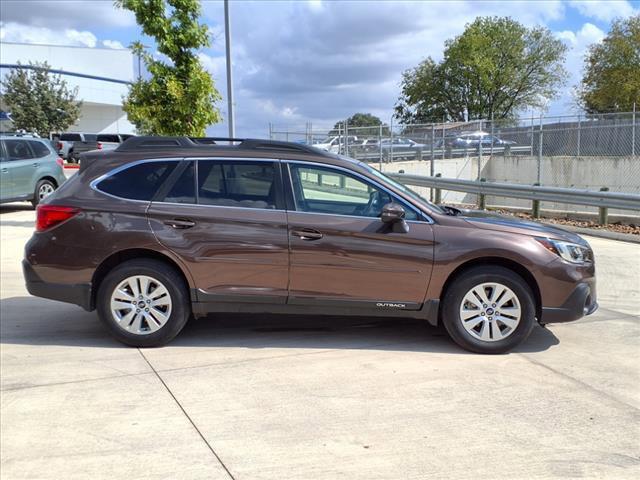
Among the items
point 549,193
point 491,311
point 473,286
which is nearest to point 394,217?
point 473,286

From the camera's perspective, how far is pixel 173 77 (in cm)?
1249

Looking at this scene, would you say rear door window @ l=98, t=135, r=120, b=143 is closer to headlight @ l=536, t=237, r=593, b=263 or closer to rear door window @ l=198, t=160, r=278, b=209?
rear door window @ l=198, t=160, r=278, b=209

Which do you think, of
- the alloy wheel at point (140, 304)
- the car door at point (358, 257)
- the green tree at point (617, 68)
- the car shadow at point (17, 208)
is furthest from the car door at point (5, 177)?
the green tree at point (617, 68)

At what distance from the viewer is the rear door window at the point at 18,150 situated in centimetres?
1380

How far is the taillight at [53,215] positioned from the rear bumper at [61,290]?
386 millimetres

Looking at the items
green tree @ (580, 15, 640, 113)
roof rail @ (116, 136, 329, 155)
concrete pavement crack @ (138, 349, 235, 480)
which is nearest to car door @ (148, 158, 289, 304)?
roof rail @ (116, 136, 329, 155)

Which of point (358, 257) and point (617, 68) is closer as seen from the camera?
point (358, 257)

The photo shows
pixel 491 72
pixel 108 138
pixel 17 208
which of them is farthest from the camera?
pixel 491 72

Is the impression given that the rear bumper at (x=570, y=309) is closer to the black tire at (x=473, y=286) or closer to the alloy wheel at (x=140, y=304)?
the black tire at (x=473, y=286)

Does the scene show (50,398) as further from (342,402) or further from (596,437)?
(596,437)

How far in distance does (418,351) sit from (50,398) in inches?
113

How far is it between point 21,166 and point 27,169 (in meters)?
0.16

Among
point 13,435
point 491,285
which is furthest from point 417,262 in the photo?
point 13,435

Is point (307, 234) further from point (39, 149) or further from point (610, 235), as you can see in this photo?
point (39, 149)
